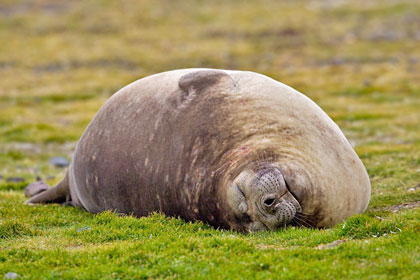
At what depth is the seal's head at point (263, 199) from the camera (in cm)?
839

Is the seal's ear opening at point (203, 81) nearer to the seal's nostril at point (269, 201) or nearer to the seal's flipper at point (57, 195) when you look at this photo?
the seal's nostril at point (269, 201)

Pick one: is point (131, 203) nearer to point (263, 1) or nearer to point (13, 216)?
point (13, 216)

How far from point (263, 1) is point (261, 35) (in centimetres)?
2868

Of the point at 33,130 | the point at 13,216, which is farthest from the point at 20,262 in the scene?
the point at 33,130

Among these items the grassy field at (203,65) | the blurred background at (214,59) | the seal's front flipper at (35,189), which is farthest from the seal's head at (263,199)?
the seal's front flipper at (35,189)

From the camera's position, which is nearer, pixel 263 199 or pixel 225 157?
pixel 263 199

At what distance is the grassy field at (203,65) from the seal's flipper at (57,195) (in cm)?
51

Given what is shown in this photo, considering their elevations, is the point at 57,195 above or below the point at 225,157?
below

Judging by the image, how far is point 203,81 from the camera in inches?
412

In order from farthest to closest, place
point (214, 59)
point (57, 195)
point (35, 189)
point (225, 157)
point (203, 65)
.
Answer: point (214, 59) < point (203, 65) < point (35, 189) < point (57, 195) < point (225, 157)

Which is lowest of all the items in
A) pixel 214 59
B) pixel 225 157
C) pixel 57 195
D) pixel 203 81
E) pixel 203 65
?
pixel 203 65

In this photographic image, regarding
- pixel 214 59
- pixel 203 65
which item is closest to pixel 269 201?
pixel 203 65

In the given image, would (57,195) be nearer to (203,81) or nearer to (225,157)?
(203,81)

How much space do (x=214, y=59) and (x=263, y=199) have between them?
52210 millimetres
